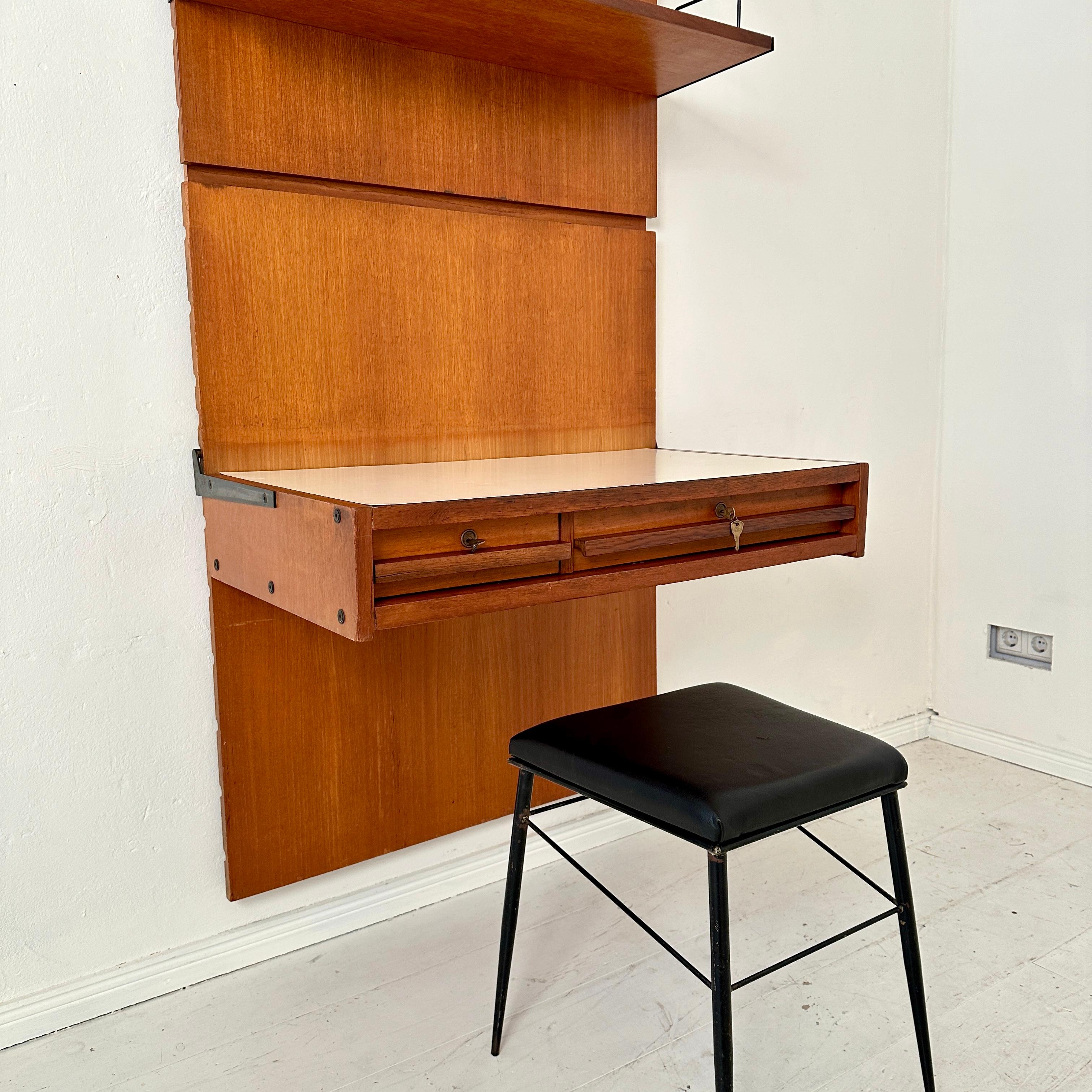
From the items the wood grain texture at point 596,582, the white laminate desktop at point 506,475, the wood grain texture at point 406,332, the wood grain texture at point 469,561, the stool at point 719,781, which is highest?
the wood grain texture at point 406,332

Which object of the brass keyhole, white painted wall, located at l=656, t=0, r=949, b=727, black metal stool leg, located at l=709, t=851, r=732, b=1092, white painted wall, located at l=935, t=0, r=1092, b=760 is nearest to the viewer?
black metal stool leg, located at l=709, t=851, r=732, b=1092

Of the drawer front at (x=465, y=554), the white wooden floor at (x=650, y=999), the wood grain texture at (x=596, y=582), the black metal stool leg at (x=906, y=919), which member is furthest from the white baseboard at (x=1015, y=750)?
the drawer front at (x=465, y=554)

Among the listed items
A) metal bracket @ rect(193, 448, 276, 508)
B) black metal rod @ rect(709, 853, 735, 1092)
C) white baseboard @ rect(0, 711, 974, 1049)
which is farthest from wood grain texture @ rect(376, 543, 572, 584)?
white baseboard @ rect(0, 711, 974, 1049)

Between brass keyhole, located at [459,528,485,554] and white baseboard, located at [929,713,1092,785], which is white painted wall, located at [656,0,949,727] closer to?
white baseboard, located at [929,713,1092,785]

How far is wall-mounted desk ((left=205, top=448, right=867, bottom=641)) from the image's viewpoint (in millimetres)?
1205

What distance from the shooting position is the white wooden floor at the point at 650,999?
1.45m

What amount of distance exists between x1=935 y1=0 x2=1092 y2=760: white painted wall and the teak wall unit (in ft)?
3.46

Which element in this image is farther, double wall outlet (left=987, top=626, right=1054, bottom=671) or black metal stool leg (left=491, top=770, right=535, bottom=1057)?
double wall outlet (left=987, top=626, right=1054, bottom=671)

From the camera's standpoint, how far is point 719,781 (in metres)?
1.20

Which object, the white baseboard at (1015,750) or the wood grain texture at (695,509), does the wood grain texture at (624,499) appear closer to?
the wood grain texture at (695,509)

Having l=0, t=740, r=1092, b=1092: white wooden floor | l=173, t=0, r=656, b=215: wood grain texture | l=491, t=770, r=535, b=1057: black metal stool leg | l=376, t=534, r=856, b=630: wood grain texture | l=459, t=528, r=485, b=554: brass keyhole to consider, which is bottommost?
l=0, t=740, r=1092, b=1092: white wooden floor

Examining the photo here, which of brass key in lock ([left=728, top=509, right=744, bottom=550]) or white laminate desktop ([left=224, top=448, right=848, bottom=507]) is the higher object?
white laminate desktop ([left=224, top=448, right=848, bottom=507])

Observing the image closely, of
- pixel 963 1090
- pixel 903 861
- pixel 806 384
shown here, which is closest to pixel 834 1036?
pixel 963 1090

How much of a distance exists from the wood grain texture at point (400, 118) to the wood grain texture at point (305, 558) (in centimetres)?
56
